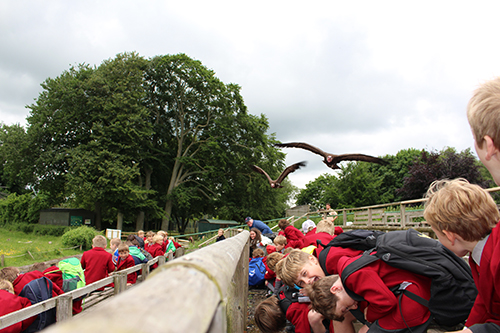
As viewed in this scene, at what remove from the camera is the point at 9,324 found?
2.77 meters

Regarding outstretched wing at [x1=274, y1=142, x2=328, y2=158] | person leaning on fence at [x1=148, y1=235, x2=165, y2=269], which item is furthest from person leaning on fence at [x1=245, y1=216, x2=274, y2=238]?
outstretched wing at [x1=274, y1=142, x2=328, y2=158]

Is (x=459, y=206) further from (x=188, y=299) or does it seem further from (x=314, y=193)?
(x=314, y=193)

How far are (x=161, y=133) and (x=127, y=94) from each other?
5.20 metres

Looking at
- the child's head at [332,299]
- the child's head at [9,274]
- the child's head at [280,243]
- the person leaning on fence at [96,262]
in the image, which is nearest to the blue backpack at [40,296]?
the child's head at [9,274]

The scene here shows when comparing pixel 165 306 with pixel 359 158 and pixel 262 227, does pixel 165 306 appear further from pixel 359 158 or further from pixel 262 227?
pixel 359 158

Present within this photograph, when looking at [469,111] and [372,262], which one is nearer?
[469,111]

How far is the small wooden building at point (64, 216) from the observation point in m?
34.5

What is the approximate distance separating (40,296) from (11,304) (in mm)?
433

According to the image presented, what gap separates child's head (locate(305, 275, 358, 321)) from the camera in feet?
7.32

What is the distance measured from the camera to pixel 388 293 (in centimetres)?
196

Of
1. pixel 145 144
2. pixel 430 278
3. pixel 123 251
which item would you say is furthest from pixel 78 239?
pixel 430 278

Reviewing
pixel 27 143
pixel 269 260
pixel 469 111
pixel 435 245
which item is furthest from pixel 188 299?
pixel 27 143

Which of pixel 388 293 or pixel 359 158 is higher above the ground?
pixel 359 158

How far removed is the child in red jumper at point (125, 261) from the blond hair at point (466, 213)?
18.3 feet
